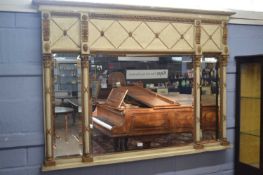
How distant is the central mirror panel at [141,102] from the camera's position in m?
3.81

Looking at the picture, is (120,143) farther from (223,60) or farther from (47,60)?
(223,60)

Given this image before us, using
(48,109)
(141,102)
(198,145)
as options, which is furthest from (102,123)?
(198,145)

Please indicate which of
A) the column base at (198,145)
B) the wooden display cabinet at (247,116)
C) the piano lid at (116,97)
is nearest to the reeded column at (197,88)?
the column base at (198,145)

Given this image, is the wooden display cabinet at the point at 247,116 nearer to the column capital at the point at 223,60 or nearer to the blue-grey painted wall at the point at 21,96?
the column capital at the point at 223,60

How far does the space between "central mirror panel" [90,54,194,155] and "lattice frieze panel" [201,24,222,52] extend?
272mm

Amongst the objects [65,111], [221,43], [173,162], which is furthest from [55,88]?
[221,43]

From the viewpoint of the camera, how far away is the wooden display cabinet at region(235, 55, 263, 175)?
13.9 feet

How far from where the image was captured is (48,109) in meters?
3.45

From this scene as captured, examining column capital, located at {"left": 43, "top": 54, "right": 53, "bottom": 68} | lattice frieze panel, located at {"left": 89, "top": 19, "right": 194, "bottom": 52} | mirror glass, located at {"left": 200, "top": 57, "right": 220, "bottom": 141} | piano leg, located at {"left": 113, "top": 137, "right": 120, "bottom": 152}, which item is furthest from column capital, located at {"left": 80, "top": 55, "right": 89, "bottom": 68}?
mirror glass, located at {"left": 200, "top": 57, "right": 220, "bottom": 141}

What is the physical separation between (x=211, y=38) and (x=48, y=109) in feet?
6.96

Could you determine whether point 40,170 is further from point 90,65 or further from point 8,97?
point 90,65

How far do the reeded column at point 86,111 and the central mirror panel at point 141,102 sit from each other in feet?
0.35

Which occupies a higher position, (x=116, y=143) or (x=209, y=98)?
(x=209, y=98)

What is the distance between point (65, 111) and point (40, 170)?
67cm
